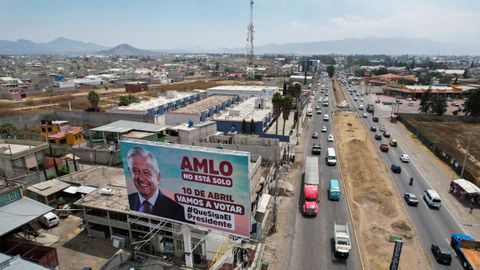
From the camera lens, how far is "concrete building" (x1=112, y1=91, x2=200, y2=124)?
2607 inches

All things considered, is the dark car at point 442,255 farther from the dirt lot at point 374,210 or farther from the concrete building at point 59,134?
the concrete building at point 59,134

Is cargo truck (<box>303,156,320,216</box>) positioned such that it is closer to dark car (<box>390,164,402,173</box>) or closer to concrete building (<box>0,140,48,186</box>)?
dark car (<box>390,164,402,173</box>)

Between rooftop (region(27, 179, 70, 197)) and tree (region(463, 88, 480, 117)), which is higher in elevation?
tree (region(463, 88, 480, 117))

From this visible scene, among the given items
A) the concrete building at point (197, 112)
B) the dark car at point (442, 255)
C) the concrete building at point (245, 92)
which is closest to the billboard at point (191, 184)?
the dark car at point (442, 255)

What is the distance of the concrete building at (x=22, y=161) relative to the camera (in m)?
35.7

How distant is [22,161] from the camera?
1508 inches

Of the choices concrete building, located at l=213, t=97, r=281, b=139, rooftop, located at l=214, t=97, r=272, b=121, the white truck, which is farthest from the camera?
rooftop, located at l=214, t=97, r=272, b=121

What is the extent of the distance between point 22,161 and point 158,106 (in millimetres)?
34630

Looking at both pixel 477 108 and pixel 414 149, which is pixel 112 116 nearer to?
pixel 414 149

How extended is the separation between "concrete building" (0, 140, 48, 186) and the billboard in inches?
950

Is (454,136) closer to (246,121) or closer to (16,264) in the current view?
(246,121)

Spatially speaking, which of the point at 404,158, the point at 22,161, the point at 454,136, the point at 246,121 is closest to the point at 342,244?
the point at 404,158

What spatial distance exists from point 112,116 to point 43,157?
23222 millimetres

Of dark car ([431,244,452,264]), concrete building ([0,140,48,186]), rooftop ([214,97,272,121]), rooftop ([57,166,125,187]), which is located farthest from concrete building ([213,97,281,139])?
dark car ([431,244,452,264])
